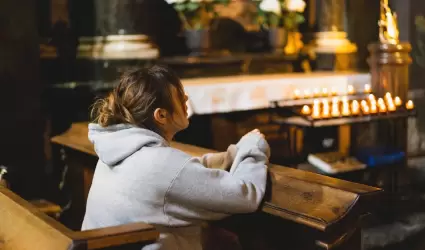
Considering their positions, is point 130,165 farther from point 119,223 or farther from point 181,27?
point 181,27

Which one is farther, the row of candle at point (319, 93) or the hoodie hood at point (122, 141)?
the row of candle at point (319, 93)

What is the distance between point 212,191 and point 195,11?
4.80 metres

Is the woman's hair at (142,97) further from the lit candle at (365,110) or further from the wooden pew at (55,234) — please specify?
the lit candle at (365,110)

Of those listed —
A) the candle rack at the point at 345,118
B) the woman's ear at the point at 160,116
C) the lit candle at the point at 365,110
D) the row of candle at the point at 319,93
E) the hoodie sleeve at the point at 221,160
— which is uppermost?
the woman's ear at the point at 160,116

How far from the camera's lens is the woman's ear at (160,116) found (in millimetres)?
2496

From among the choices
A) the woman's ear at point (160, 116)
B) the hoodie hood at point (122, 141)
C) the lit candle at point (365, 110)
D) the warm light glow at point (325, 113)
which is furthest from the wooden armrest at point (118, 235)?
the lit candle at point (365, 110)

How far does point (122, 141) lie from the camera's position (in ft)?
8.08

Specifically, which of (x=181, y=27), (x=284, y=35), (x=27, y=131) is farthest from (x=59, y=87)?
(x=284, y=35)

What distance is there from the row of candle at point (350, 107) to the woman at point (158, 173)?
3.04 metres

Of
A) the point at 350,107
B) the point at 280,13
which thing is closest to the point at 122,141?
the point at 350,107

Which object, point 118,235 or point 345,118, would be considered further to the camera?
point 345,118

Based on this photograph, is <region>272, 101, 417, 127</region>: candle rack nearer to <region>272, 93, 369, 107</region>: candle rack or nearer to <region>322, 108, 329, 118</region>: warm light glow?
<region>322, 108, 329, 118</region>: warm light glow

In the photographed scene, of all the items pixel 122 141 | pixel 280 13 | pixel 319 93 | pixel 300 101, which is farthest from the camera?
pixel 280 13

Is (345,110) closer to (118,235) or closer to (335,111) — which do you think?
(335,111)
